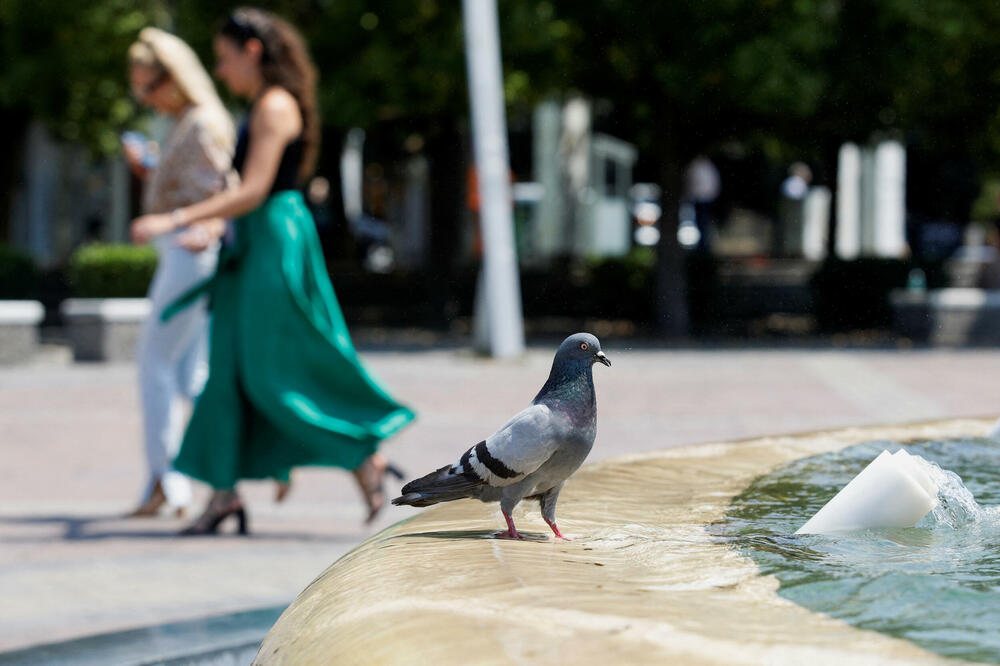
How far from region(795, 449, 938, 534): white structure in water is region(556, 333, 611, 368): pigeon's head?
0.31m

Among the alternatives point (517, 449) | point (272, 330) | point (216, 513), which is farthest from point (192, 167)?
point (517, 449)

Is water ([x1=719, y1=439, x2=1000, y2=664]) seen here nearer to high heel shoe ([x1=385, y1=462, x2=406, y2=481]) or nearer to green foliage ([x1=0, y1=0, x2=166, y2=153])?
high heel shoe ([x1=385, y1=462, x2=406, y2=481])

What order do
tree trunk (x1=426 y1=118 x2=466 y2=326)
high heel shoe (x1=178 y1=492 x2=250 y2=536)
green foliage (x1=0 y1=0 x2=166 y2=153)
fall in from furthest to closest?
1. tree trunk (x1=426 y1=118 x2=466 y2=326)
2. green foliage (x1=0 y1=0 x2=166 y2=153)
3. high heel shoe (x1=178 y1=492 x2=250 y2=536)

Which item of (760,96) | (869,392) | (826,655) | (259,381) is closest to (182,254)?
(259,381)

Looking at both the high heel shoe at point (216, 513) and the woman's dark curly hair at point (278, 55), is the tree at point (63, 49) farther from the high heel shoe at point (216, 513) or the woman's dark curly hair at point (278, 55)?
the high heel shoe at point (216, 513)

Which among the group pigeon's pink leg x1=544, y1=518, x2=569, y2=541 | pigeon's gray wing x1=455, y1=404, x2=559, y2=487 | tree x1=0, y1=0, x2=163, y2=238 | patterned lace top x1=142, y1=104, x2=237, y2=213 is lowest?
pigeon's pink leg x1=544, y1=518, x2=569, y2=541

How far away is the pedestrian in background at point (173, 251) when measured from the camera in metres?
5.92

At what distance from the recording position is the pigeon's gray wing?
1.73m

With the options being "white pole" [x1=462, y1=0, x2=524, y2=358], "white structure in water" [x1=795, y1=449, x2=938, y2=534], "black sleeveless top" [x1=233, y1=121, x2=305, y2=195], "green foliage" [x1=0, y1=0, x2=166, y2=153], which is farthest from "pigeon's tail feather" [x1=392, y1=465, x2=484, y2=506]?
"green foliage" [x1=0, y1=0, x2=166, y2=153]

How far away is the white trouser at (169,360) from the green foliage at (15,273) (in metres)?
12.7

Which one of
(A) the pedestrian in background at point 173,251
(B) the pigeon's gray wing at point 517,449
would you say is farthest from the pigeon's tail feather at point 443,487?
(A) the pedestrian in background at point 173,251

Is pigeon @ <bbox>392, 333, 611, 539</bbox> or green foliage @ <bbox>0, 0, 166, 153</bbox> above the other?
green foliage @ <bbox>0, 0, 166, 153</bbox>

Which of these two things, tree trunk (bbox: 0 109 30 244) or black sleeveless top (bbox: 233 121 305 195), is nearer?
Answer: black sleeveless top (bbox: 233 121 305 195)

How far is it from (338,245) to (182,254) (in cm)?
1802
